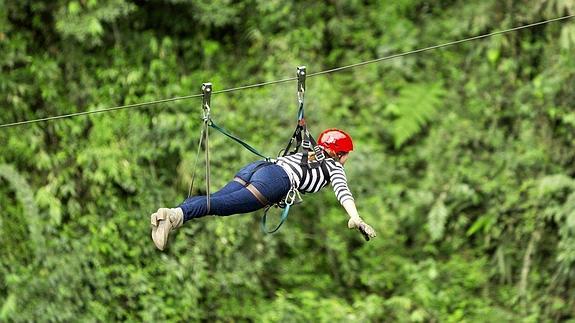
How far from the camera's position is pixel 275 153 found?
30.6 feet

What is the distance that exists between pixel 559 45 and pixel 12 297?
5.75 m

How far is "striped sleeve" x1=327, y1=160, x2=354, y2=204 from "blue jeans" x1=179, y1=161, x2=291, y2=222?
25 centimetres

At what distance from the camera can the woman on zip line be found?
4859 mm

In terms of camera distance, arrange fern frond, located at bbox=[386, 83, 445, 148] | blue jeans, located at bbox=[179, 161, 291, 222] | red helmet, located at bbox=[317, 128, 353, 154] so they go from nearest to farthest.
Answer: blue jeans, located at bbox=[179, 161, 291, 222] < red helmet, located at bbox=[317, 128, 353, 154] < fern frond, located at bbox=[386, 83, 445, 148]

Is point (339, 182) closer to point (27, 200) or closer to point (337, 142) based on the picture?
point (337, 142)

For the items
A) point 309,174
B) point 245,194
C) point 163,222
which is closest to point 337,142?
point 309,174

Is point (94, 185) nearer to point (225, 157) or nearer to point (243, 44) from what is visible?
point (225, 157)

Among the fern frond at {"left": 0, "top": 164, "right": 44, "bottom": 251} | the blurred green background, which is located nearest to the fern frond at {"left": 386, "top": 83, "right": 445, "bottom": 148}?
the blurred green background

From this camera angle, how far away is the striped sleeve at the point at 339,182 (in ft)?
16.6

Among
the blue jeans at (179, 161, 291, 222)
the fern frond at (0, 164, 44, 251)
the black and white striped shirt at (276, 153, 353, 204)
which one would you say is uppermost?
the fern frond at (0, 164, 44, 251)

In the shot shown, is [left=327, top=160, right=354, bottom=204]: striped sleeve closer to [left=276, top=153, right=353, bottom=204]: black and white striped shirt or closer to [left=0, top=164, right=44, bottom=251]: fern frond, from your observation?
[left=276, top=153, right=353, bottom=204]: black and white striped shirt

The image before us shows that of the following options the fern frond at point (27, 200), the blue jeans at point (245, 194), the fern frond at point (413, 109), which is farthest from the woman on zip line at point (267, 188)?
the fern frond at point (413, 109)

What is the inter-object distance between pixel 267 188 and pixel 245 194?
130 mm

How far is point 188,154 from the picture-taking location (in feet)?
30.7
